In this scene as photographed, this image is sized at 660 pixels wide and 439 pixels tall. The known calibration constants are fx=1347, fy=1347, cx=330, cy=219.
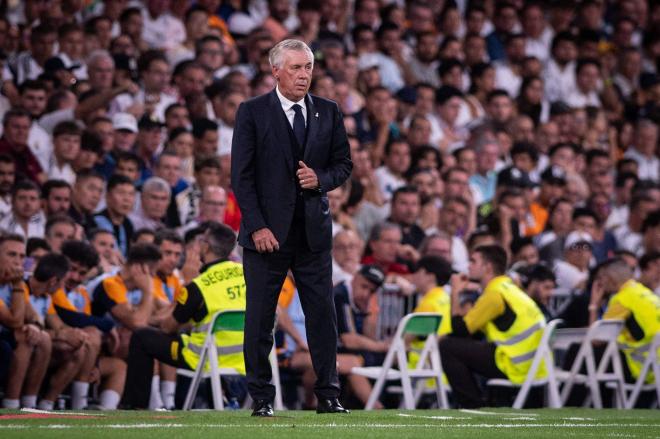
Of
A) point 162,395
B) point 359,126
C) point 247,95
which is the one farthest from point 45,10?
point 162,395

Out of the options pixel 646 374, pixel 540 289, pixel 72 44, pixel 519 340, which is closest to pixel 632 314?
pixel 646 374

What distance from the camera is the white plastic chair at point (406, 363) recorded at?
11.9m

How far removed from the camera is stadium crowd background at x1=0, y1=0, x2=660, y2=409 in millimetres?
12195

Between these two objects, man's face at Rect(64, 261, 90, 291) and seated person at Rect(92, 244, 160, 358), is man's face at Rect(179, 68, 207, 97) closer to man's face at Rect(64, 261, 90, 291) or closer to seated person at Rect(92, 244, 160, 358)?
seated person at Rect(92, 244, 160, 358)

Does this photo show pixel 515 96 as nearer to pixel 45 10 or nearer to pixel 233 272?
pixel 45 10

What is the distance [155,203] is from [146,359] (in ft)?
8.94

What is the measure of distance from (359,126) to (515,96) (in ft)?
13.8

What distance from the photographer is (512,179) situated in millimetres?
17188

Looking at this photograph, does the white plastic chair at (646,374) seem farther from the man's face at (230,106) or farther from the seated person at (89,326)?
the man's face at (230,106)

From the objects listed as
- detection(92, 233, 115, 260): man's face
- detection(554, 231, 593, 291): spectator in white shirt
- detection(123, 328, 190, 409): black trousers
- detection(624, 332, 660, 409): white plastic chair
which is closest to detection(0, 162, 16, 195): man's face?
detection(92, 233, 115, 260): man's face

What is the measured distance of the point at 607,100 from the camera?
21156 millimetres

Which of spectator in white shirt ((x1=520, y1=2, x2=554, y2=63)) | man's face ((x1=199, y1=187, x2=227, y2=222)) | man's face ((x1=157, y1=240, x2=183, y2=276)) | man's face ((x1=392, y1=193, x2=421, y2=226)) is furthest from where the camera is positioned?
spectator in white shirt ((x1=520, y1=2, x2=554, y2=63))

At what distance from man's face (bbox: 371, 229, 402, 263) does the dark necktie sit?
5958mm

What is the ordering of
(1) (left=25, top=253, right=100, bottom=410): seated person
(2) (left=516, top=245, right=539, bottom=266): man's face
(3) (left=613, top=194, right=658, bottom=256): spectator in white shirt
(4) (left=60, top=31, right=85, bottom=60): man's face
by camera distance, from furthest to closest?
(3) (left=613, top=194, right=658, bottom=256): spectator in white shirt
(4) (left=60, top=31, right=85, bottom=60): man's face
(2) (left=516, top=245, right=539, bottom=266): man's face
(1) (left=25, top=253, right=100, bottom=410): seated person
